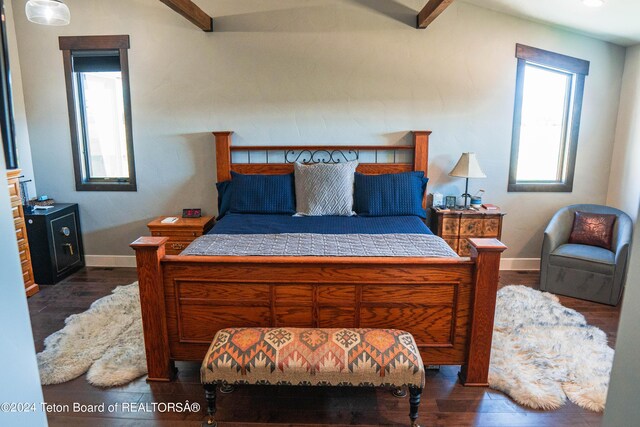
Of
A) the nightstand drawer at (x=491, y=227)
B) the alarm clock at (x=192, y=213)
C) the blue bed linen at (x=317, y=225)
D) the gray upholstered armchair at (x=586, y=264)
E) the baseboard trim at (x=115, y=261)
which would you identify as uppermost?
the blue bed linen at (x=317, y=225)

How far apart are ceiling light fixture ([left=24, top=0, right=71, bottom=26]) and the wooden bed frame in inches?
66.1

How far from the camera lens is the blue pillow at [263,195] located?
146 inches

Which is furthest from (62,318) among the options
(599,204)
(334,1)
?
(599,204)

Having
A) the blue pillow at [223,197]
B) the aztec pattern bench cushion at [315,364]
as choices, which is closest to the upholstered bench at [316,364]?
the aztec pattern bench cushion at [315,364]

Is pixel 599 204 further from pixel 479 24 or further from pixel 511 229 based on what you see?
pixel 479 24

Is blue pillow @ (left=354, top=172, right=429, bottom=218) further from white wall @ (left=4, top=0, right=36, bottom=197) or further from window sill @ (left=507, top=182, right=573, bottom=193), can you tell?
white wall @ (left=4, top=0, right=36, bottom=197)

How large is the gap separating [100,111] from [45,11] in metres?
1.65

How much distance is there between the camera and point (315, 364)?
6.28 feet

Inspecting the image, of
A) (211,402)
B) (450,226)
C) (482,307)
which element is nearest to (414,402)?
(482,307)

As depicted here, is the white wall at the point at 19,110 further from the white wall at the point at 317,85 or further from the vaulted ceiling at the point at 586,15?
the vaulted ceiling at the point at 586,15

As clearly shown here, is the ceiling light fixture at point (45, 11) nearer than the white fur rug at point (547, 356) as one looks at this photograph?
No

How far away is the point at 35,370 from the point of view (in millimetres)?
627

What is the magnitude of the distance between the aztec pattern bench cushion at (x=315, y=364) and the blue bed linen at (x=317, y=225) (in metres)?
1.23

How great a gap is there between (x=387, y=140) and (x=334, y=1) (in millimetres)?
1390
